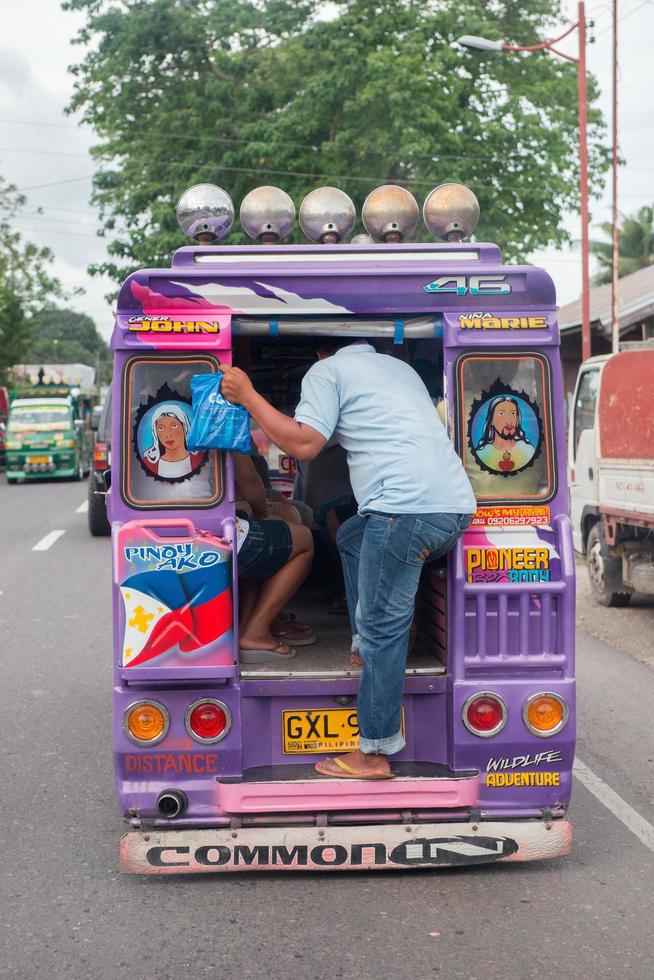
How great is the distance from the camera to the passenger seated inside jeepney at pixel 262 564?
16.5 ft

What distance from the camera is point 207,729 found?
4.67 m

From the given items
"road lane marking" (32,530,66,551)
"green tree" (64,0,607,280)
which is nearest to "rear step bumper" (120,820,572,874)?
"road lane marking" (32,530,66,551)

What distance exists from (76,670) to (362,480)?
4647 mm

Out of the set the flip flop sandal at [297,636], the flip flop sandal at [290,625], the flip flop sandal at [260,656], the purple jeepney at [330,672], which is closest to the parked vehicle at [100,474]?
the flip flop sandal at [290,625]

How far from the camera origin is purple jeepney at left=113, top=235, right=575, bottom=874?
4551 millimetres

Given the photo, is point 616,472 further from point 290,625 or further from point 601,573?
point 290,625

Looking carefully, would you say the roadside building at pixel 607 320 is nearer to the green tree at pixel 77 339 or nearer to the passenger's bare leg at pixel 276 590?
the passenger's bare leg at pixel 276 590

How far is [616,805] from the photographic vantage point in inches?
221

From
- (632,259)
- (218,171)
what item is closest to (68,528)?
(218,171)

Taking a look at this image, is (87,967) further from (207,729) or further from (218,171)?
(218,171)

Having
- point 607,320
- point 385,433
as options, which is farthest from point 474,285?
point 607,320

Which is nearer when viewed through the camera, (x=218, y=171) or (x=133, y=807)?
(x=133, y=807)

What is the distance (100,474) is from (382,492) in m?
12.0

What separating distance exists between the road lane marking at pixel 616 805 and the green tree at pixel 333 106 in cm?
2059
